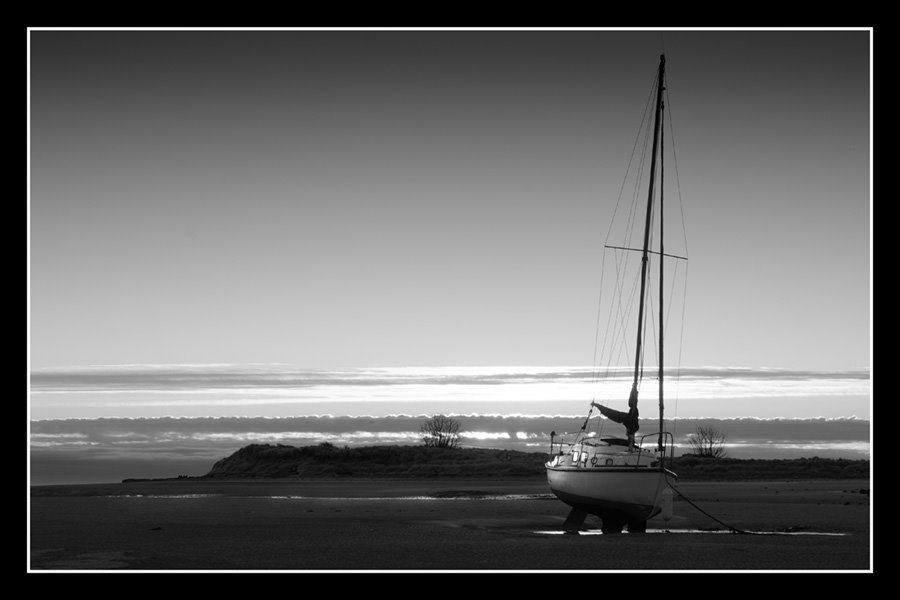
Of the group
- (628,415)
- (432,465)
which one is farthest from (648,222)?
(432,465)

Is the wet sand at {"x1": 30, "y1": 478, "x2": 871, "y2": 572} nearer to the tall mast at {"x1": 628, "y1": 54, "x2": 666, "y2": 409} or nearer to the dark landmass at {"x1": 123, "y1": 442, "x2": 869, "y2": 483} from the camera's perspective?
the tall mast at {"x1": 628, "y1": 54, "x2": 666, "y2": 409}

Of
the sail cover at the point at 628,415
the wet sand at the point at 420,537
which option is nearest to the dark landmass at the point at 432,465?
the wet sand at the point at 420,537

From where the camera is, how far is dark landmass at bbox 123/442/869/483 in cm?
8194

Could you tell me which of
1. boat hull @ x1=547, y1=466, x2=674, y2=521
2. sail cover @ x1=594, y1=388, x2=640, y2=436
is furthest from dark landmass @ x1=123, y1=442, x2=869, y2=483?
boat hull @ x1=547, y1=466, x2=674, y2=521

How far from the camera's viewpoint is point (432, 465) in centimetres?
8794

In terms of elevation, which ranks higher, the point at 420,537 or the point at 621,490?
the point at 621,490

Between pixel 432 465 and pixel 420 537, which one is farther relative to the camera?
pixel 432 465

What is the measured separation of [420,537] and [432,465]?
62737 mm

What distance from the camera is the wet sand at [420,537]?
20.6 m

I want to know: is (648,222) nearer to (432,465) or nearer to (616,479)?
(616,479)

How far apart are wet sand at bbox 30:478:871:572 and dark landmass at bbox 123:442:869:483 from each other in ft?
128

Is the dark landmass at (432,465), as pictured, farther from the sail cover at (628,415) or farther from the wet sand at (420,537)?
the sail cover at (628,415)
